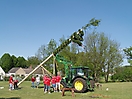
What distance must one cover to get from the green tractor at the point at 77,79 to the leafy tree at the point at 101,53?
1114 inches

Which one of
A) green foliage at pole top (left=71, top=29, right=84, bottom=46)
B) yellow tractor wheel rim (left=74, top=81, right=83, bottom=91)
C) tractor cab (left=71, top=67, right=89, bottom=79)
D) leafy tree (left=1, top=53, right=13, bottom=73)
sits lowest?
yellow tractor wheel rim (left=74, top=81, right=83, bottom=91)

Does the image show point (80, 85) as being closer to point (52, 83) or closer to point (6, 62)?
point (52, 83)

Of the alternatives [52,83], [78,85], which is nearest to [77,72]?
[78,85]

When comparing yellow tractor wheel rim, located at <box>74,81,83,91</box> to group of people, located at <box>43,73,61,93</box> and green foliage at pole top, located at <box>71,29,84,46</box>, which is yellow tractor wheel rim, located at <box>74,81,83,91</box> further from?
green foliage at pole top, located at <box>71,29,84,46</box>

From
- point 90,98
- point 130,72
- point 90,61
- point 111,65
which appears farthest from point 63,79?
point 130,72

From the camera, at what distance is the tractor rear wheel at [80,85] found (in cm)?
1977

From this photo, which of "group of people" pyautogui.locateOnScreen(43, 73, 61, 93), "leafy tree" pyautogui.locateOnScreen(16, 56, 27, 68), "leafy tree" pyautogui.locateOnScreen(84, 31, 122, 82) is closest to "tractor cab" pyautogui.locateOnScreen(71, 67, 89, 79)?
"group of people" pyautogui.locateOnScreen(43, 73, 61, 93)

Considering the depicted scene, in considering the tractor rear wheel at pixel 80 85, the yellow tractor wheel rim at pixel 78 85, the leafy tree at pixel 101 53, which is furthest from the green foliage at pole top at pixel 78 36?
the leafy tree at pixel 101 53

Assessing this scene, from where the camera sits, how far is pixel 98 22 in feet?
65.8

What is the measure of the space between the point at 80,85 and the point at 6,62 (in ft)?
304

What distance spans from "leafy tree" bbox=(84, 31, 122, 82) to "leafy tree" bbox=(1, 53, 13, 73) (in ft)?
216

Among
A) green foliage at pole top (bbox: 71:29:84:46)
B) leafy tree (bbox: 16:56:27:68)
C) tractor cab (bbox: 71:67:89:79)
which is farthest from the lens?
leafy tree (bbox: 16:56:27:68)

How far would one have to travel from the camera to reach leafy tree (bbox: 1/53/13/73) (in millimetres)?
106875

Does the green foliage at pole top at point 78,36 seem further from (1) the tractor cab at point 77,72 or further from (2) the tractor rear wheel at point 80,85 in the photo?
(2) the tractor rear wheel at point 80,85
